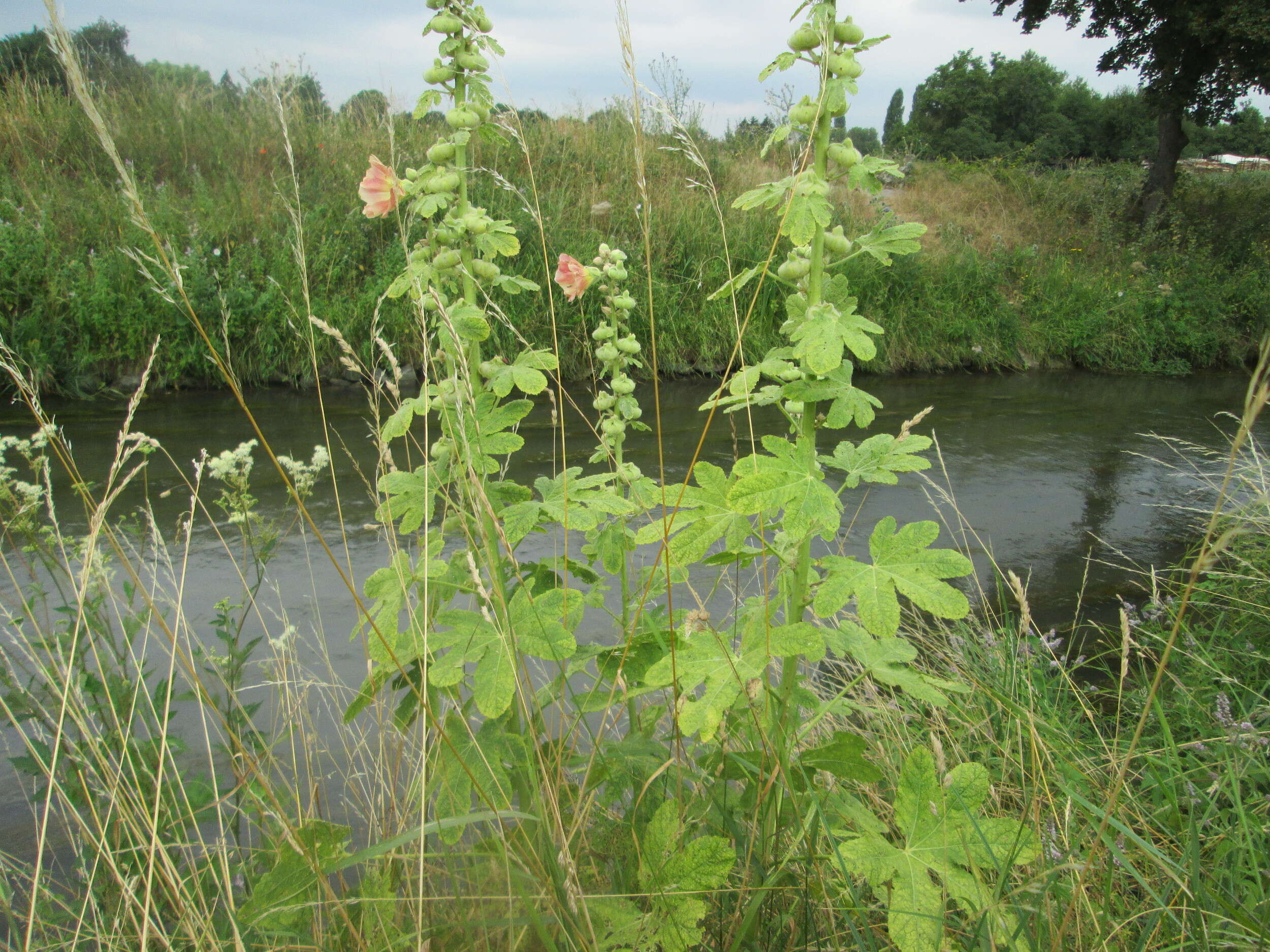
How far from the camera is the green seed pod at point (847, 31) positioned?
1300mm

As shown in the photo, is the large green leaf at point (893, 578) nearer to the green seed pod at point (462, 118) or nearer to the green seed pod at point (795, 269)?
the green seed pod at point (795, 269)

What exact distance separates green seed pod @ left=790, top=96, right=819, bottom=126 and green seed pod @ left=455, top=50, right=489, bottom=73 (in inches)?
24.6

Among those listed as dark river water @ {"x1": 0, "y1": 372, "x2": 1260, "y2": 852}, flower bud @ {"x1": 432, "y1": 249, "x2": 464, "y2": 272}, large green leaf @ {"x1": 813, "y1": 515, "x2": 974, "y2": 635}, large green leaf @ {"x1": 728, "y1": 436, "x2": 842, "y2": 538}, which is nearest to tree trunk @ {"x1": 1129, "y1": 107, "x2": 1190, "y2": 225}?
dark river water @ {"x1": 0, "y1": 372, "x2": 1260, "y2": 852}

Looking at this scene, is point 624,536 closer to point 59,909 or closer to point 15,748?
point 59,909

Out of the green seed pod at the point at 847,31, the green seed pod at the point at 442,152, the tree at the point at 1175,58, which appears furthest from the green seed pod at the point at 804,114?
the tree at the point at 1175,58

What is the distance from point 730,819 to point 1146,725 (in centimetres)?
165

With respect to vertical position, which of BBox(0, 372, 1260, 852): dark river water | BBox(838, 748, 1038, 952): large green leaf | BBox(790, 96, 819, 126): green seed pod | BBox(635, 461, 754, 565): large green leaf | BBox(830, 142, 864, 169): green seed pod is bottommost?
BBox(0, 372, 1260, 852): dark river water

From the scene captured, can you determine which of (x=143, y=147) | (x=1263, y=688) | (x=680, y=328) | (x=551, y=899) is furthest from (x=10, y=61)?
(x=1263, y=688)

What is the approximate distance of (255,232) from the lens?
7059 mm

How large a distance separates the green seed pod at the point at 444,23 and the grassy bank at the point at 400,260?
3858 millimetres

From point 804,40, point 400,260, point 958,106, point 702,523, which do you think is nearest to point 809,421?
point 702,523

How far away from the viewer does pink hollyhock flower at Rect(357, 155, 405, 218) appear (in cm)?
163

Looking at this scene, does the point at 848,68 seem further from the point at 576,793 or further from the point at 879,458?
the point at 576,793

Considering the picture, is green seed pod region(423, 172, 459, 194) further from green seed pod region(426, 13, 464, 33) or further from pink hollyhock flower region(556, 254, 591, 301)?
pink hollyhock flower region(556, 254, 591, 301)
